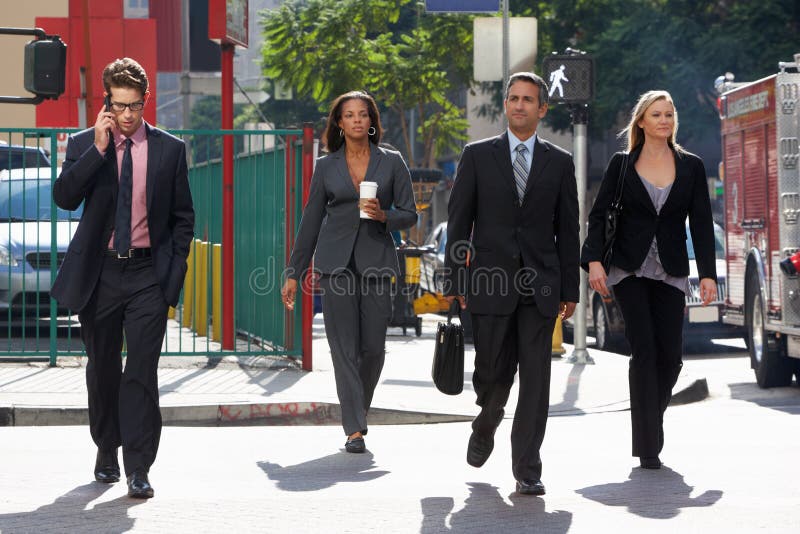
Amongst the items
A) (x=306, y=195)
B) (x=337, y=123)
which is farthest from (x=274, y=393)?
(x=337, y=123)

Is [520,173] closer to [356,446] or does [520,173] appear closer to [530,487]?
[530,487]

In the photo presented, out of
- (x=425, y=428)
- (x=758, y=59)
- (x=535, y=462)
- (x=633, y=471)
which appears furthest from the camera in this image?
(x=758, y=59)

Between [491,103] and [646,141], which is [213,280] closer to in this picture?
[646,141]

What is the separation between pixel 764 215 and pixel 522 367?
6785mm

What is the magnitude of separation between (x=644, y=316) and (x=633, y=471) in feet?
2.52

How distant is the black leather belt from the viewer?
6.93m

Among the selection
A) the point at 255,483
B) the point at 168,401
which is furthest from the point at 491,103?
the point at 255,483

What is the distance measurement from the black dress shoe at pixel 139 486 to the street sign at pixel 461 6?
361 inches

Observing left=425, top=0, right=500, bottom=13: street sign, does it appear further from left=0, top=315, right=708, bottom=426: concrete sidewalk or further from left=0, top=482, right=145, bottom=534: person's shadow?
left=0, top=482, right=145, bottom=534: person's shadow

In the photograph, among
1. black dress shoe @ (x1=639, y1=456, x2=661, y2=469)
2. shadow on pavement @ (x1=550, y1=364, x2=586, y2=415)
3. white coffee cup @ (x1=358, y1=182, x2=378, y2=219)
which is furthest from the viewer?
shadow on pavement @ (x1=550, y1=364, x2=586, y2=415)

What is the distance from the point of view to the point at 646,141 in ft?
26.5

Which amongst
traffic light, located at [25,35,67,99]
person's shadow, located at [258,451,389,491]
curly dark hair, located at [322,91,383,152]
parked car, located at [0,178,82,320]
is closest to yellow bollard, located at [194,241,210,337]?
parked car, located at [0,178,82,320]

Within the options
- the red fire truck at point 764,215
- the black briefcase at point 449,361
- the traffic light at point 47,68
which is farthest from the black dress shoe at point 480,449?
the traffic light at point 47,68

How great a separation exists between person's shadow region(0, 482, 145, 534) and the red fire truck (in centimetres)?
702
